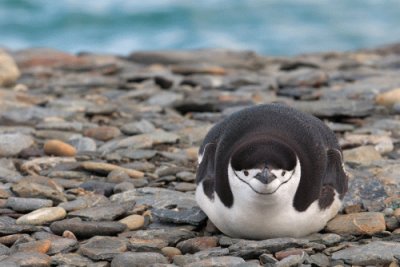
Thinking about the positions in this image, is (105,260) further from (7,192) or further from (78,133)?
(78,133)

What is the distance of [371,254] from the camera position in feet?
14.2

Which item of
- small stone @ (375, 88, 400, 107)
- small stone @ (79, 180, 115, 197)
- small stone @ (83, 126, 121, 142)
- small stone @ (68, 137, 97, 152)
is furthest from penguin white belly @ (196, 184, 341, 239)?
small stone @ (375, 88, 400, 107)

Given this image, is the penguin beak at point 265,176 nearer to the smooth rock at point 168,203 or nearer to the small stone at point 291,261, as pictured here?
the small stone at point 291,261

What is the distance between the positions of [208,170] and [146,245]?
0.52m

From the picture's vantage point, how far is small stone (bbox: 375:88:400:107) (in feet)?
27.0

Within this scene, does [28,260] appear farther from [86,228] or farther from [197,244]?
[197,244]

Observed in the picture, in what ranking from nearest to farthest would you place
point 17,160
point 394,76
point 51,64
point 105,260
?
1. point 105,260
2. point 17,160
3. point 394,76
4. point 51,64

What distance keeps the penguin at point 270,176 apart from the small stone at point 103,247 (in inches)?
19.4

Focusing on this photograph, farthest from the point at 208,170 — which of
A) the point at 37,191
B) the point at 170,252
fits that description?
the point at 37,191

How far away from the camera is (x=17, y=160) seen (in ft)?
21.7

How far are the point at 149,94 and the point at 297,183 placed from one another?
197 inches

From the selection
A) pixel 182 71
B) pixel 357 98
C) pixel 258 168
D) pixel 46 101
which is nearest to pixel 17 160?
pixel 46 101

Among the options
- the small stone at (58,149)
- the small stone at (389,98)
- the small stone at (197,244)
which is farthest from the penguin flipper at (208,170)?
the small stone at (389,98)

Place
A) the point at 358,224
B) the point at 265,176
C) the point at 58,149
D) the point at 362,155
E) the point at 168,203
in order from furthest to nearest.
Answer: the point at 58,149
the point at 362,155
the point at 168,203
the point at 358,224
the point at 265,176
